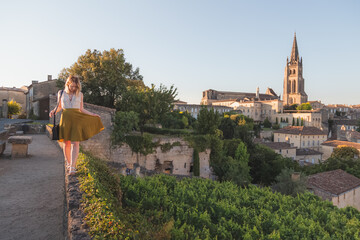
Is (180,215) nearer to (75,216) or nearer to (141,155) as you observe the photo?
(75,216)

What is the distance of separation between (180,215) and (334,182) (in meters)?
19.9

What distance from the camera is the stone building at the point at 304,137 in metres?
52.8

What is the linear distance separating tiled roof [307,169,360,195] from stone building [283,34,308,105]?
9188 centimetres

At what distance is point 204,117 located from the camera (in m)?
24.4

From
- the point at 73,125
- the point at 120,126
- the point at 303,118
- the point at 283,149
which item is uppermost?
the point at 303,118

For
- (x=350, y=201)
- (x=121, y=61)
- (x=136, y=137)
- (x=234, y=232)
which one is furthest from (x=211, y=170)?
(x=234, y=232)

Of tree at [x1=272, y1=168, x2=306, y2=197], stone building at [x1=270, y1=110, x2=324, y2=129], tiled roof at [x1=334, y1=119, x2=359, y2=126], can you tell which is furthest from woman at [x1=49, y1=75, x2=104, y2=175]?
tiled roof at [x1=334, y1=119, x2=359, y2=126]

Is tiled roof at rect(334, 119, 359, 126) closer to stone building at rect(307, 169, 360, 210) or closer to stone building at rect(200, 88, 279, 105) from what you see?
stone building at rect(200, 88, 279, 105)

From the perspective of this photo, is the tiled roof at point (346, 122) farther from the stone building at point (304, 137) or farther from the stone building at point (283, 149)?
the stone building at point (283, 149)

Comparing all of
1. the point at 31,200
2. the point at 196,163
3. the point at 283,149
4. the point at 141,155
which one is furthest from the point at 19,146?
the point at 283,149

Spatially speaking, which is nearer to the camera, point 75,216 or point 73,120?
point 75,216

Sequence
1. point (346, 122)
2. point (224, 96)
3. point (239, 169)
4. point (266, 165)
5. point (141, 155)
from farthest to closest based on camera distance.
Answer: point (224, 96)
point (346, 122)
point (266, 165)
point (239, 169)
point (141, 155)

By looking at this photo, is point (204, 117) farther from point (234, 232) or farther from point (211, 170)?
point (234, 232)

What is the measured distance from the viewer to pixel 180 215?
6.23 meters
